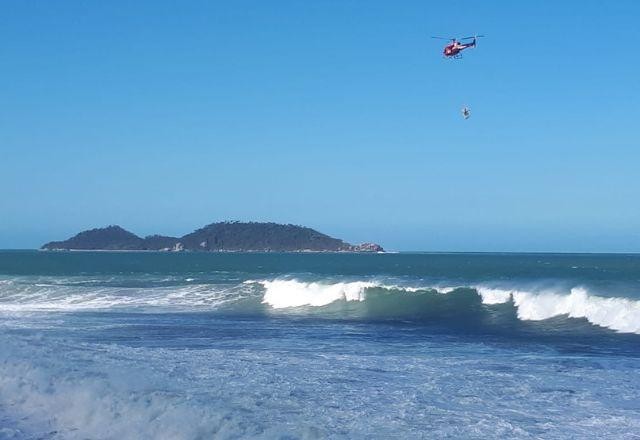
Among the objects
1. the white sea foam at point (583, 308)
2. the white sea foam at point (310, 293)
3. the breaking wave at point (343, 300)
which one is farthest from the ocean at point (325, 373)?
the white sea foam at point (310, 293)

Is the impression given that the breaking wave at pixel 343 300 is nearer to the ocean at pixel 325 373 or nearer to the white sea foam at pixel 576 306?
the white sea foam at pixel 576 306

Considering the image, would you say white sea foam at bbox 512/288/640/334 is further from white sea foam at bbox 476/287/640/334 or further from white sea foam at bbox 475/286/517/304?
white sea foam at bbox 475/286/517/304

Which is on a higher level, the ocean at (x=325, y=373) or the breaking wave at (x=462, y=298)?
the breaking wave at (x=462, y=298)

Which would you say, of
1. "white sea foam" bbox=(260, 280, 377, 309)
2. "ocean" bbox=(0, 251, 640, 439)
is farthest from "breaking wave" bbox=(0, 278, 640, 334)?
"ocean" bbox=(0, 251, 640, 439)

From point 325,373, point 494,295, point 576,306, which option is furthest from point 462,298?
point 325,373

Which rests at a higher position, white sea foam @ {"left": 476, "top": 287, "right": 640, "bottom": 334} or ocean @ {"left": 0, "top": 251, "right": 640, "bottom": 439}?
white sea foam @ {"left": 476, "top": 287, "right": 640, "bottom": 334}

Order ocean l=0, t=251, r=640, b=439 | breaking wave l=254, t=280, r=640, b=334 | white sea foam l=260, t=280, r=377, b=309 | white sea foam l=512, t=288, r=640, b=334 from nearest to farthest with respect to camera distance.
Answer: ocean l=0, t=251, r=640, b=439
white sea foam l=512, t=288, r=640, b=334
breaking wave l=254, t=280, r=640, b=334
white sea foam l=260, t=280, r=377, b=309

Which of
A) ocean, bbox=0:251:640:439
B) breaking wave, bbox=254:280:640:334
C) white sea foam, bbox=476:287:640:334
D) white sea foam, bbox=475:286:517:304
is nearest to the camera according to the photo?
ocean, bbox=0:251:640:439

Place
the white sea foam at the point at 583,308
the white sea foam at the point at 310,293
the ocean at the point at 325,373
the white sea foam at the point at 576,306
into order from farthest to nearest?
the white sea foam at the point at 310,293, the white sea foam at the point at 576,306, the white sea foam at the point at 583,308, the ocean at the point at 325,373

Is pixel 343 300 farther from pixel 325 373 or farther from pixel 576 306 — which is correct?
pixel 325 373

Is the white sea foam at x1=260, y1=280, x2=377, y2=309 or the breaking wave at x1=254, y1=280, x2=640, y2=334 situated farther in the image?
the white sea foam at x1=260, y1=280, x2=377, y2=309

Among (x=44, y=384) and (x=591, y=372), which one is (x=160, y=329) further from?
(x=591, y=372)

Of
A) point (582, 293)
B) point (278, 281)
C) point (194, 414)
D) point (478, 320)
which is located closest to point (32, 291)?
point (278, 281)

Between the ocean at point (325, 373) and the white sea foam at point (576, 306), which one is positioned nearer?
the ocean at point (325, 373)
